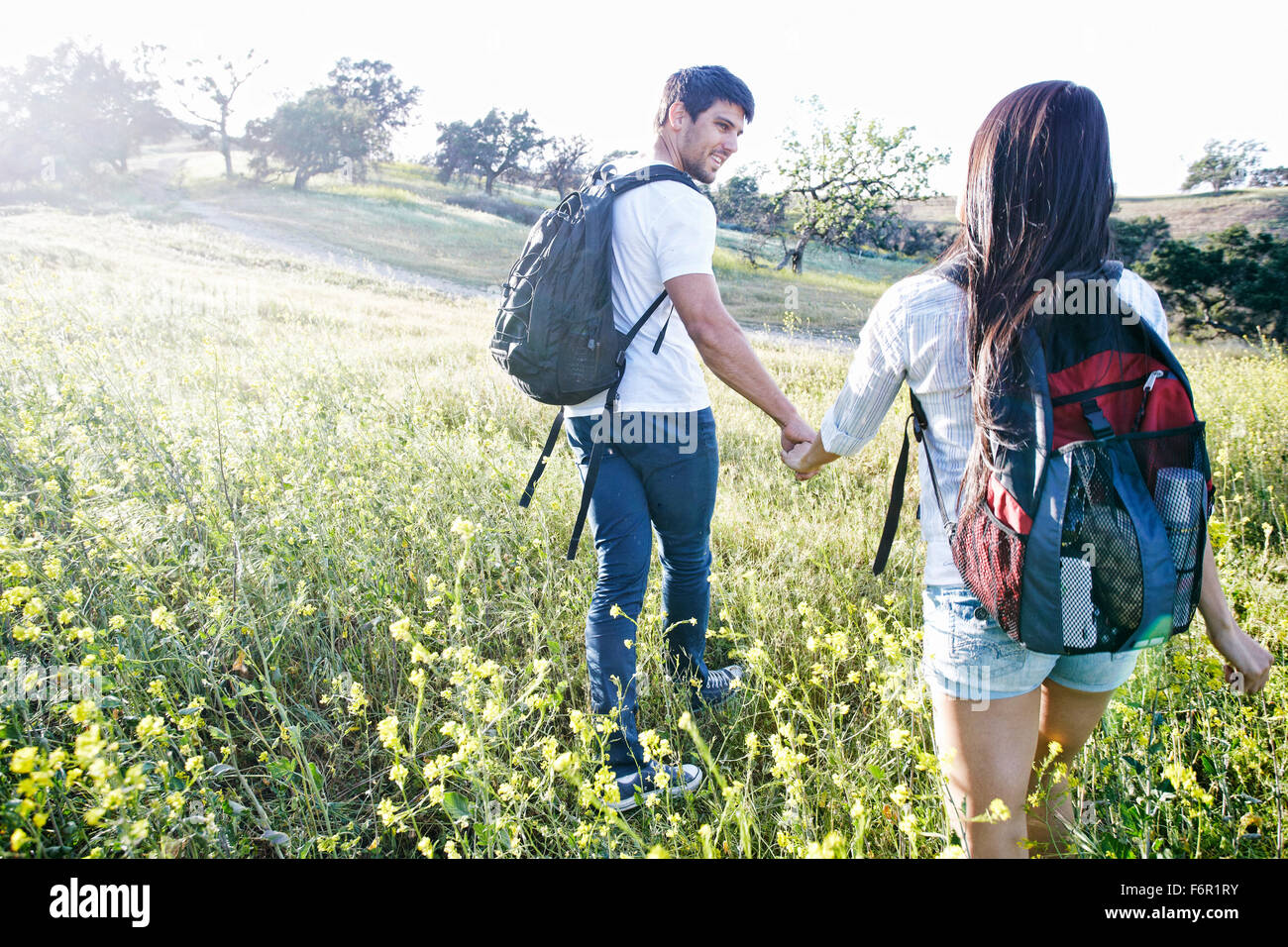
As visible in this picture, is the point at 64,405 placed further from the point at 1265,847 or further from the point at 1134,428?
the point at 1265,847

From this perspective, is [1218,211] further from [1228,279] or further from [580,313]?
[580,313]

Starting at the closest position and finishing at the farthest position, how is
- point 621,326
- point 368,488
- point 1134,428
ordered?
point 1134,428, point 621,326, point 368,488

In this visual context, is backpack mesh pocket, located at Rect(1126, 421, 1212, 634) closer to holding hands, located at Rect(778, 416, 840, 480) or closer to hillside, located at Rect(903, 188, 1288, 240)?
holding hands, located at Rect(778, 416, 840, 480)

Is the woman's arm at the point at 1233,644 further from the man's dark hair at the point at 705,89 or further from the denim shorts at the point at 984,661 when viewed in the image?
the man's dark hair at the point at 705,89

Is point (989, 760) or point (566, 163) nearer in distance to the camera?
point (989, 760)

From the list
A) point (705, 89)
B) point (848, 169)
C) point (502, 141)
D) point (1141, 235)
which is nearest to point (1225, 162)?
point (1141, 235)

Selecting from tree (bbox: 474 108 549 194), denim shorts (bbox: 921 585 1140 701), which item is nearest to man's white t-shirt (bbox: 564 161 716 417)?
denim shorts (bbox: 921 585 1140 701)

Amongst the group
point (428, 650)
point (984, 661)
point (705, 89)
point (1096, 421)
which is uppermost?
point (705, 89)

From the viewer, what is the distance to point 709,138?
236cm

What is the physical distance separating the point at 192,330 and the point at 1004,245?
Answer: 8756mm

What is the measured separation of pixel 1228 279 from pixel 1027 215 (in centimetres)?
2327

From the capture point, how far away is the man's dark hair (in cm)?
233
